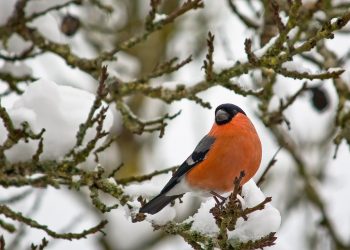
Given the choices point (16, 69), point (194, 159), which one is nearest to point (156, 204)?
point (194, 159)

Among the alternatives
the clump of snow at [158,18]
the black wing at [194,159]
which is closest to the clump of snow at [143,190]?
the black wing at [194,159]

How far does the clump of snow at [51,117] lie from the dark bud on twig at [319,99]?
2.14m

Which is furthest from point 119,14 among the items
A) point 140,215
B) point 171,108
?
point 140,215

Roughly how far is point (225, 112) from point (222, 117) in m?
0.07

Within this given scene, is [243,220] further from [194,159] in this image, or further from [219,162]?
[194,159]

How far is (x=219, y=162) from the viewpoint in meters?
3.86

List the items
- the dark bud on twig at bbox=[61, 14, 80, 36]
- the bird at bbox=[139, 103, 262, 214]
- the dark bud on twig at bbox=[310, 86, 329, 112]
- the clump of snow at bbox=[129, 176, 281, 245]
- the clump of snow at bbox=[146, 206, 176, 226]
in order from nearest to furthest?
the clump of snow at bbox=[129, 176, 281, 245]
the clump of snow at bbox=[146, 206, 176, 226]
the bird at bbox=[139, 103, 262, 214]
the dark bud on twig at bbox=[61, 14, 80, 36]
the dark bud on twig at bbox=[310, 86, 329, 112]

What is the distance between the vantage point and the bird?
3.72 m

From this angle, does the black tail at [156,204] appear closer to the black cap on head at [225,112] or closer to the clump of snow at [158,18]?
the black cap on head at [225,112]

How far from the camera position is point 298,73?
10.4 ft

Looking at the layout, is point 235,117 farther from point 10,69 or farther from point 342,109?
point 10,69

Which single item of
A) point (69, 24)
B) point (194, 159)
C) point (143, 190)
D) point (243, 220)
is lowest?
point (243, 220)

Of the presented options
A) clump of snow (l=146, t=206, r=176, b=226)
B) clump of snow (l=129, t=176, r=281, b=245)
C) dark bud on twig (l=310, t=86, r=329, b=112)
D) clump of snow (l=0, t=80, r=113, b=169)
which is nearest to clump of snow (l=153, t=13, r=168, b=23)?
clump of snow (l=0, t=80, r=113, b=169)

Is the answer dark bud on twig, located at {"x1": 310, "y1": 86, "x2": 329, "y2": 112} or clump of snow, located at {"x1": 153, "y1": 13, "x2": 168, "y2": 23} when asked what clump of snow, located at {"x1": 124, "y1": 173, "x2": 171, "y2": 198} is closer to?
clump of snow, located at {"x1": 153, "y1": 13, "x2": 168, "y2": 23}
